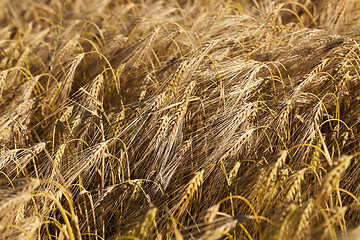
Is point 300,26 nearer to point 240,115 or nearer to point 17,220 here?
point 240,115

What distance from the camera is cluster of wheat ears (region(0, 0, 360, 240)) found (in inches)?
48.1

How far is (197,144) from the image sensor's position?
1733 mm

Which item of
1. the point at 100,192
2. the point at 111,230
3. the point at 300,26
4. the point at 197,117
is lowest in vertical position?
the point at 111,230

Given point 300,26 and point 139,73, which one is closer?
point 139,73

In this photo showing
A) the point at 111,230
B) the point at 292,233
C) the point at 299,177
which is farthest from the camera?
the point at 111,230

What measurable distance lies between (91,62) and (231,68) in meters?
1.05

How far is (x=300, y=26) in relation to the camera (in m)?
2.48

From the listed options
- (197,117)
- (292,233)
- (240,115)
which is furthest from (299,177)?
(197,117)

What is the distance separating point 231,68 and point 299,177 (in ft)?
2.57

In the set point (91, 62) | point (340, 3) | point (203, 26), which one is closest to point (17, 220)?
point (91, 62)

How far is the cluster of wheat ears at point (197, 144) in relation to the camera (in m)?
1.22

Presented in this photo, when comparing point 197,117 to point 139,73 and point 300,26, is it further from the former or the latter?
point 300,26

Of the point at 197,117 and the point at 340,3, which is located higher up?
the point at 340,3

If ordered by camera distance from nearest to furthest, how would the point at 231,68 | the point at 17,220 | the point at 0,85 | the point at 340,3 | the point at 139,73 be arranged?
the point at 17,220 < the point at 231,68 < the point at 0,85 < the point at 139,73 < the point at 340,3
